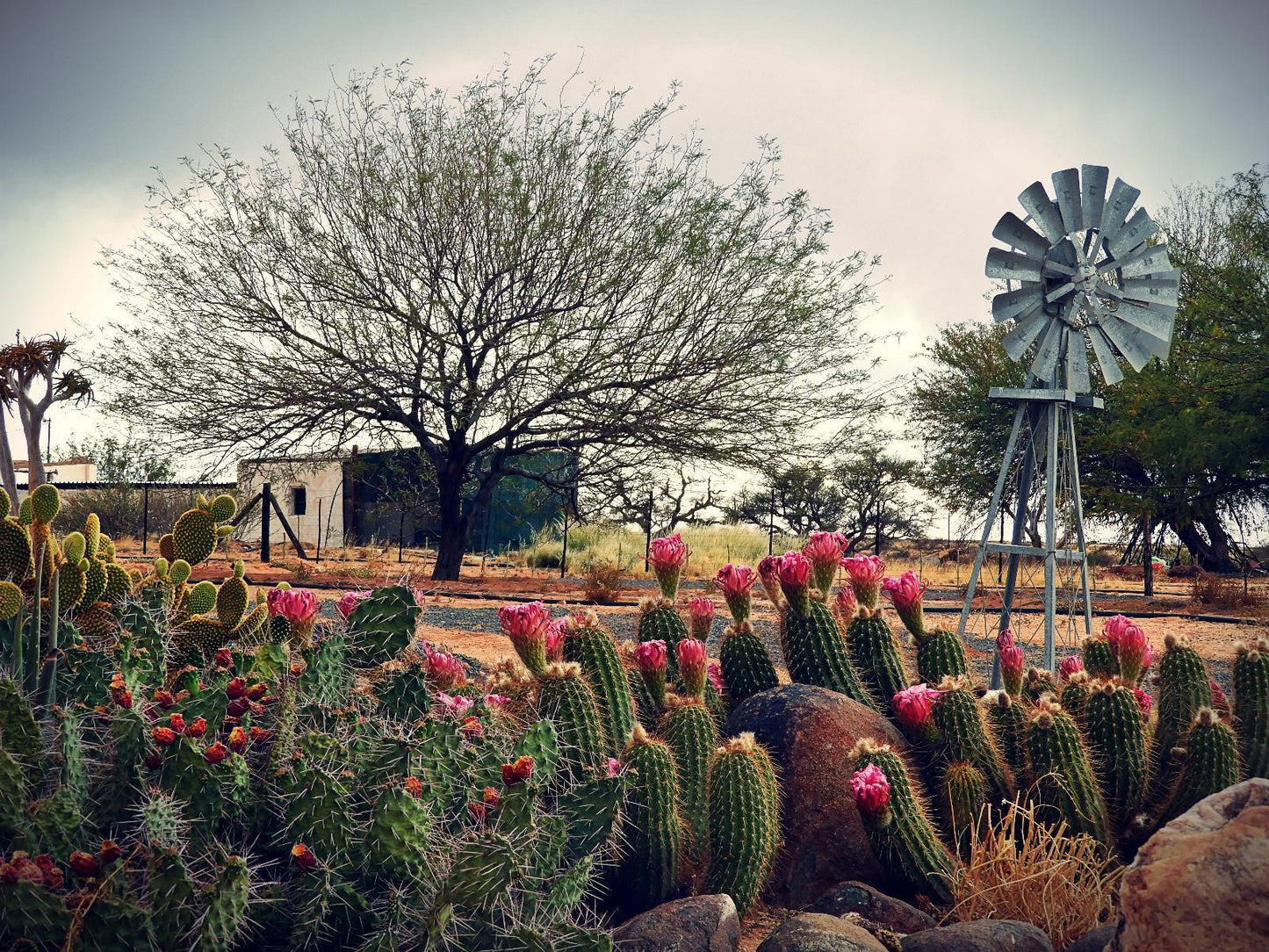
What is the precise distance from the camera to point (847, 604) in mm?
4168

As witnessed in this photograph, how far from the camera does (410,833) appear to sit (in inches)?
83.6

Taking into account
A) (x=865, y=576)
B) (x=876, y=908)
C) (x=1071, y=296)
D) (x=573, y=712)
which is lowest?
(x=876, y=908)

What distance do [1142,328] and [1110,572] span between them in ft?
Answer: 75.8

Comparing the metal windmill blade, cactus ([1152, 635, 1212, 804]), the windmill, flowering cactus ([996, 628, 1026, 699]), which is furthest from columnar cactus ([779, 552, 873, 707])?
the metal windmill blade

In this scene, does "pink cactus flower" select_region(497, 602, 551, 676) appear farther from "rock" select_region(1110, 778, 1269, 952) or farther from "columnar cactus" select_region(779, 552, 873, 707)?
"rock" select_region(1110, 778, 1269, 952)

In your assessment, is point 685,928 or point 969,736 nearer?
point 685,928

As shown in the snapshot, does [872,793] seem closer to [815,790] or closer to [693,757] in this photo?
[815,790]

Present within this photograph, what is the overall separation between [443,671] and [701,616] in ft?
3.27

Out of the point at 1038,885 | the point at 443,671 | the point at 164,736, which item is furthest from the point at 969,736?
the point at 164,736

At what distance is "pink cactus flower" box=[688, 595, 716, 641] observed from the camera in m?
3.65

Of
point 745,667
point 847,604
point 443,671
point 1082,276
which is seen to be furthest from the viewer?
point 1082,276

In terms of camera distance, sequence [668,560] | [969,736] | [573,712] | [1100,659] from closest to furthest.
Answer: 1. [573,712]
2. [969,736]
3. [668,560]
4. [1100,659]

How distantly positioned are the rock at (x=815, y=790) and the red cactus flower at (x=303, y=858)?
62.1 inches

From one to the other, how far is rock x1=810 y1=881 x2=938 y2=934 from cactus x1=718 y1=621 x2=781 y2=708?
3.34 feet
